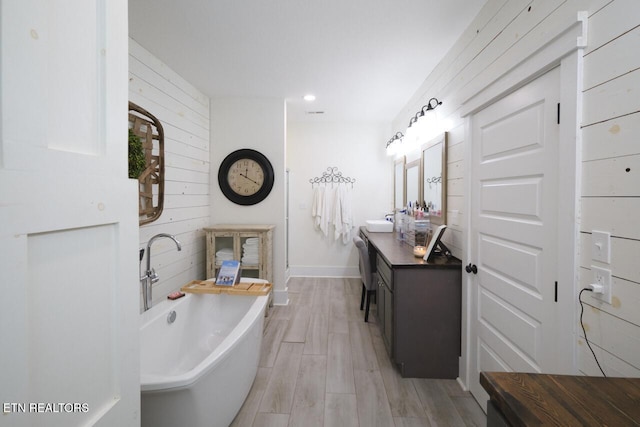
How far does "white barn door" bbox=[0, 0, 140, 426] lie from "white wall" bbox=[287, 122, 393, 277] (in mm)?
3932

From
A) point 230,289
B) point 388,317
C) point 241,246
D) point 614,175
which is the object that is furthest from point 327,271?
point 614,175

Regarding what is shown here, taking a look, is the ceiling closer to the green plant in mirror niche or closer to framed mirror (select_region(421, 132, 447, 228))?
framed mirror (select_region(421, 132, 447, 228))

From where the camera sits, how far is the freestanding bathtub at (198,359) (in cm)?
127

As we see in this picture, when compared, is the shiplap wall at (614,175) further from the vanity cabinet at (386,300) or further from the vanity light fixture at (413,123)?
the vanity light fixture at (413,123)

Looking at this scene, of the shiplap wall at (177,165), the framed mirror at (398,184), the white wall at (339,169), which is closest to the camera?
the shiplap wall at (177,165)

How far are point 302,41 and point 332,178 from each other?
2.54 metres

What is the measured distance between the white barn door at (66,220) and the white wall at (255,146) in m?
2.81

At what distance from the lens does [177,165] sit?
276 centimetres

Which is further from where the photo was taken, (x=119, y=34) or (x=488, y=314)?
Answer: (x=488, y=314)

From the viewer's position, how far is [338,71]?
8.90 feet

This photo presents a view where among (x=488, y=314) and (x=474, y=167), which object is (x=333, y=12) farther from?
(x=488, y=314)

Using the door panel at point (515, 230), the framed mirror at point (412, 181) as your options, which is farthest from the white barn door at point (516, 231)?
the framed mirror at point (412, 181)

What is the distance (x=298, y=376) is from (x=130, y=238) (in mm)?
1864

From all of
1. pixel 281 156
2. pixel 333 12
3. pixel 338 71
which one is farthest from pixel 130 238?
pixel 281 156
